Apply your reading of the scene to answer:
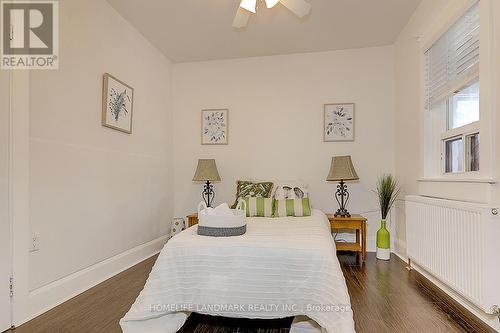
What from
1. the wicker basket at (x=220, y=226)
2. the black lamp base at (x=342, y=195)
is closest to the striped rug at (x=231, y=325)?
the wicker basket at (x=220, y=226)

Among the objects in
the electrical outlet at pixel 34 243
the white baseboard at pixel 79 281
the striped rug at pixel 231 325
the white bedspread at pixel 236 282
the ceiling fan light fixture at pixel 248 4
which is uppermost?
the ceiling fan light fixture at pixel 248 4

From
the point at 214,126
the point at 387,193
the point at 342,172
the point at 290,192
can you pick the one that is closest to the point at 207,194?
the point at 214,126

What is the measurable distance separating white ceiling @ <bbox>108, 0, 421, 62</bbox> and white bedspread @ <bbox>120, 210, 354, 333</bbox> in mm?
2316

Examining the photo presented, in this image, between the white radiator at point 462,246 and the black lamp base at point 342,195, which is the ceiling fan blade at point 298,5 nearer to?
the white radiator at point 462,246

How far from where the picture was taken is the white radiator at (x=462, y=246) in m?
1.70

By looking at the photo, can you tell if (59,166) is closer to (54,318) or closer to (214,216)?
(54,318)

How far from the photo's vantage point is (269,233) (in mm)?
2129

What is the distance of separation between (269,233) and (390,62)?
9.63 feet

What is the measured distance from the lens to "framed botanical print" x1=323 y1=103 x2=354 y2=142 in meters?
3.84

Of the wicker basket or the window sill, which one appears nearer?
the window sill

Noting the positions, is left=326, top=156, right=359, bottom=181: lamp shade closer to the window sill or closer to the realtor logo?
the window sill

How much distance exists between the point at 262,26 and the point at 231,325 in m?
2.92

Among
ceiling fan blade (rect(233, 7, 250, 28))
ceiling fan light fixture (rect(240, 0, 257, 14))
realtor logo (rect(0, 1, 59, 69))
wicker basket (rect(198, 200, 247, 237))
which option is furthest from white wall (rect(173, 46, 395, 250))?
realtor logo (rect(0, 1, 59, 69))

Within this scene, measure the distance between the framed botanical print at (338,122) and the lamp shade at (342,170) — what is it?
0.43 metres
